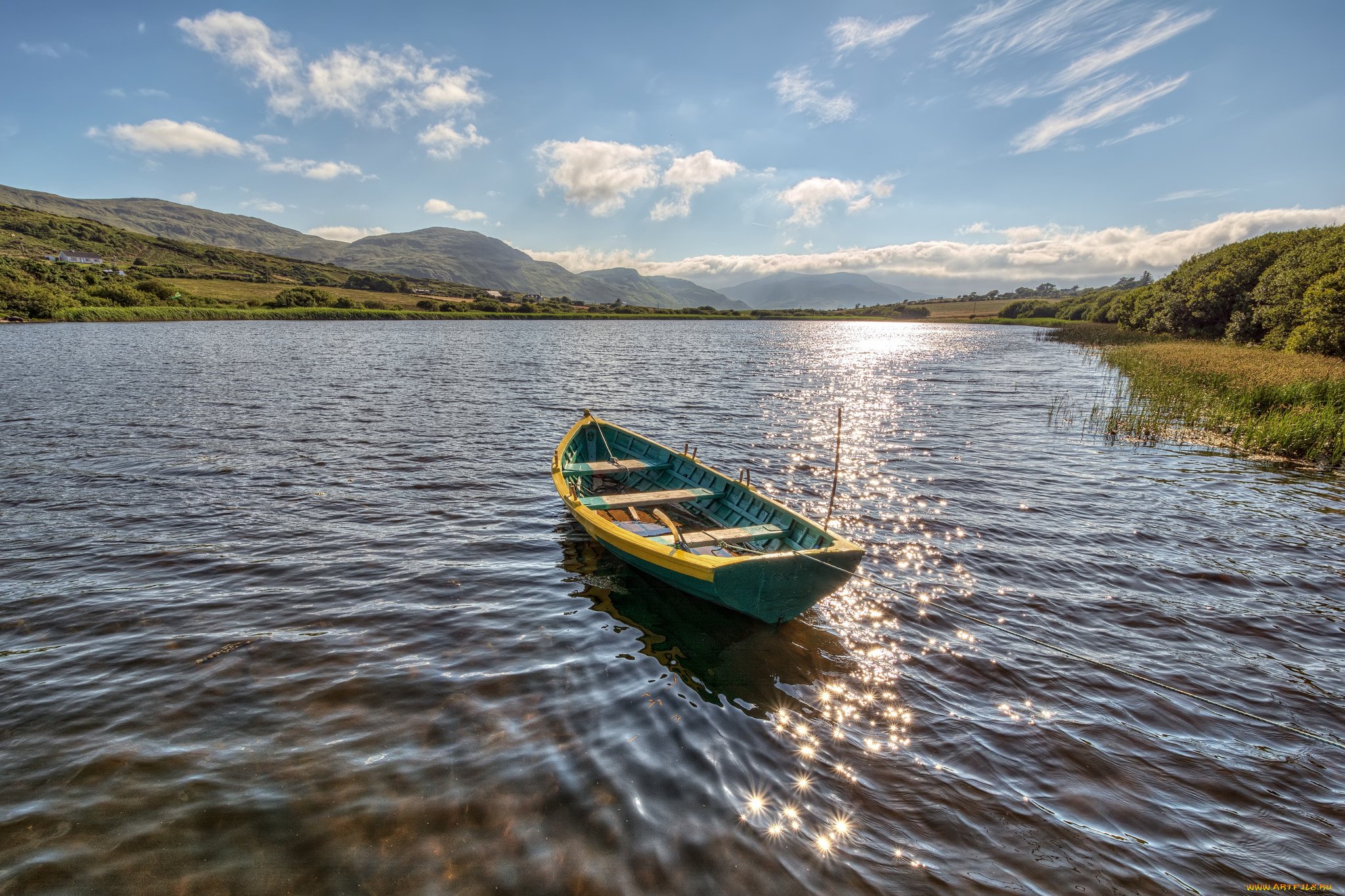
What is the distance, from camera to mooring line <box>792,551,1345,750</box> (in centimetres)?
790

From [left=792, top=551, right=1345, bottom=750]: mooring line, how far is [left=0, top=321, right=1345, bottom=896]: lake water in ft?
0.77

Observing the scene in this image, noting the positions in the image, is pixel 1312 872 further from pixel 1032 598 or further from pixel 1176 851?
pixel 1032 598

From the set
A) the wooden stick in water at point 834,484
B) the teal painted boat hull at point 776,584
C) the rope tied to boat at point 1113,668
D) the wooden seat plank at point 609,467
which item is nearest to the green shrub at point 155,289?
the wooden seat plank at point 609,467

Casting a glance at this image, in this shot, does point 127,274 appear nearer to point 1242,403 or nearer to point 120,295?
point 120,295

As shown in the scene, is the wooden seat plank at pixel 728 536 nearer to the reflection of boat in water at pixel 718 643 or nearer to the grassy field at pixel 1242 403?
the reflection of boat in water at pixel 718 643

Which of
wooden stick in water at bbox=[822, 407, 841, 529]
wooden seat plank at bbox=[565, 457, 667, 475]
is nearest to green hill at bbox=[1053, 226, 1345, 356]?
wooden stick in water at bbox=[822, 407, 841, 529]

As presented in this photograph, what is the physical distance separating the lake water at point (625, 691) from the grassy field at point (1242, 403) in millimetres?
2812

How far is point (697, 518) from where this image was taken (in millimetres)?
14742

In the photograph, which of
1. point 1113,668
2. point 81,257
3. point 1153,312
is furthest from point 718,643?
point 81,257

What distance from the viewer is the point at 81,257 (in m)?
146

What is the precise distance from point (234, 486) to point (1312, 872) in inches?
914

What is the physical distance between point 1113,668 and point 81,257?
21596 cm

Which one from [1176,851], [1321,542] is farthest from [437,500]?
[1321,542]

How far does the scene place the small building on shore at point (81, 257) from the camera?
140 meters
